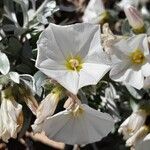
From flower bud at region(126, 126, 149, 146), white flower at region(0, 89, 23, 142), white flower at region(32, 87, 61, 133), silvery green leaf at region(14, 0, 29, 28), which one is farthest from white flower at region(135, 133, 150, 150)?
silvery green leaf at region(14, 0, 29, 28)

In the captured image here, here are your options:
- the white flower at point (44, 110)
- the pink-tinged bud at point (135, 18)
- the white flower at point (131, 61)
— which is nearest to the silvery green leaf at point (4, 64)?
the white flower at point (44, 110)

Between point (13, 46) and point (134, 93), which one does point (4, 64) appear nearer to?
point (13, 46)

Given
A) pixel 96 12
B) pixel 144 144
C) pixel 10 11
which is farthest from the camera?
pixel 96 12

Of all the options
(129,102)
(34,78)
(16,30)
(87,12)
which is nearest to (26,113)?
(34,78)

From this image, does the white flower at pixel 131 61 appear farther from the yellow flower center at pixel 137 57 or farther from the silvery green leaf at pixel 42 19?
the silvery green leaf at pixel 42 19

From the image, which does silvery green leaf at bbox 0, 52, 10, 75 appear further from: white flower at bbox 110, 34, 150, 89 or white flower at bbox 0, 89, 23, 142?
white flower at bbox 110, 34, 150, 89

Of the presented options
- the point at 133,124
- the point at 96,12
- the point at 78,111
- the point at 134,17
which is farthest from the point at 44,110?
the point at 96,12

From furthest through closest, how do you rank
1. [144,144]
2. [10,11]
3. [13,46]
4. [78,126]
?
1. [10,11]
2. [13,46]
3. [144,144]
4. [78,126]
